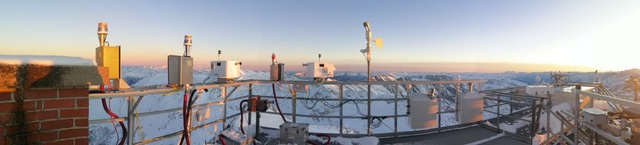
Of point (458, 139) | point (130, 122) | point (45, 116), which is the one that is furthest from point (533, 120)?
point (45, 116)

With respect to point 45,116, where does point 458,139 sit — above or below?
below

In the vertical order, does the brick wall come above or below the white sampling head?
below

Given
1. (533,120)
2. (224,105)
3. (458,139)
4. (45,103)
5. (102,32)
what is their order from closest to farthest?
1. (45,103)
2. (102,32)
3. (533,120)
4. (224,105)
5. (458,139)

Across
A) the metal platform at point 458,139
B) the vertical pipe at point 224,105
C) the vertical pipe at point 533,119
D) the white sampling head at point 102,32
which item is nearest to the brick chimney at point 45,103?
the white sampling head at point 102,32

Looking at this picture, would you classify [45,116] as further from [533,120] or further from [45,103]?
[533,120]

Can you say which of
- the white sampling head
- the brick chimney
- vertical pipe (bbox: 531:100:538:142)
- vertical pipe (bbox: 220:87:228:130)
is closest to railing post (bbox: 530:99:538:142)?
vertical pipe (bbox: 531:100:538:142)

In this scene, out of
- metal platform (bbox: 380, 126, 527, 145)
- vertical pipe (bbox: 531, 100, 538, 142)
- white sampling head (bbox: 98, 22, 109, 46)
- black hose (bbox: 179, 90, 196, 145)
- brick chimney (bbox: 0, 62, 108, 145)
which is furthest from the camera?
metal platform (bbox: 380, 126, 527, 145)

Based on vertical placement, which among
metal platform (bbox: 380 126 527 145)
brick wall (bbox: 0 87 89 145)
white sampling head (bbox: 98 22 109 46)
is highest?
white sampling head (bbox: 98 22 109 46)

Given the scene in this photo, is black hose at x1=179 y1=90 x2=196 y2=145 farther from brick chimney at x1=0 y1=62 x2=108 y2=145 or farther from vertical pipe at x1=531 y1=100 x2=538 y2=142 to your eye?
vertical pipe at x1=531 y1=100 x2=538 y2=142

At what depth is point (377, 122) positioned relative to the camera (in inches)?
227

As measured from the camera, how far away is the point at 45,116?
5.86 feet

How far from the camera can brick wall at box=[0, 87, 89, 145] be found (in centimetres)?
169

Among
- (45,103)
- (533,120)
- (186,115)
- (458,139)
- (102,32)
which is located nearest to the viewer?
(45,103)

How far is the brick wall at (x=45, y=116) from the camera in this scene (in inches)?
66.6
